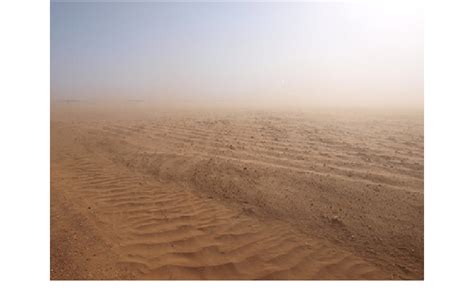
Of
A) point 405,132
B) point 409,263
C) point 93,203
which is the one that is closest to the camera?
point 409,263

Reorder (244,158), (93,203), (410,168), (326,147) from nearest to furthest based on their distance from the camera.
→ (93,203) → (410,168) → (244,158) → (326,147)

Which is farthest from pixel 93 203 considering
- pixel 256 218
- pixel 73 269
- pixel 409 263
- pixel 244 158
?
pixel 409 263

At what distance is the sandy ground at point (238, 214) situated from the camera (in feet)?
11.3

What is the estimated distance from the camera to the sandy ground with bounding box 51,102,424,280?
3.44m

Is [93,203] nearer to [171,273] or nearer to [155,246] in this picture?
[155,246]

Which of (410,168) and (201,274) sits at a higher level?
(410,168)

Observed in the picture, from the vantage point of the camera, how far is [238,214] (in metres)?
4.50

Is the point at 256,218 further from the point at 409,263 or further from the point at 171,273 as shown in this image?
the point at 409,263

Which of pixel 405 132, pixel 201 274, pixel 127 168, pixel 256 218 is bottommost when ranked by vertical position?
pixel 201 274

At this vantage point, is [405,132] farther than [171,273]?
Yes

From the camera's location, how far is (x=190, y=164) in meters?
6.59

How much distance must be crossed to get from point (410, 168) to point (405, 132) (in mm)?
5448

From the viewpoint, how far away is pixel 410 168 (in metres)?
6.42

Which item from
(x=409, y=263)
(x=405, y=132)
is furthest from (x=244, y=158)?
(x=405, y=132)
